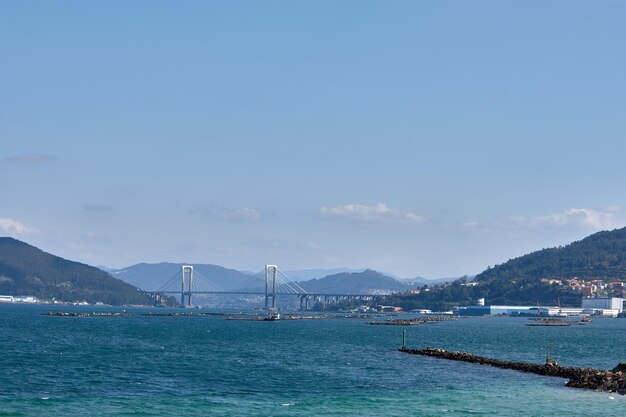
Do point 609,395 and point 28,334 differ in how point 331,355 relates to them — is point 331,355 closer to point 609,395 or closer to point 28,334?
point 609,395

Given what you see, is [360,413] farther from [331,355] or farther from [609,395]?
[331,355]

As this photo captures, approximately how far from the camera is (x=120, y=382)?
65562 millimetres

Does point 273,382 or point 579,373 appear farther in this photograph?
point 579,373

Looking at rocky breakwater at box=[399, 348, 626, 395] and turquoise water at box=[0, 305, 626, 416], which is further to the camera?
rocky breakwater at box=[399, 348, 626, 395]

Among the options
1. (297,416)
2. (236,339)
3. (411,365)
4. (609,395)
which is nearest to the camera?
(297,416)

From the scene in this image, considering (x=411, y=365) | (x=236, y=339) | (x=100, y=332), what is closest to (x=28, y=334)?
(x=100, y=332)

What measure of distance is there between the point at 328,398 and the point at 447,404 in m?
7.69

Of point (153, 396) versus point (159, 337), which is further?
point (159, 337)

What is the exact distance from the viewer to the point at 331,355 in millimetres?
95125

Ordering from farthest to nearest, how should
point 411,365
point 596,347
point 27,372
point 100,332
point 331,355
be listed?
point 100,332 → point 596,347 → point 331,355 → point 411,365 → point 27,372

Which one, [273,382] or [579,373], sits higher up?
[579,373]

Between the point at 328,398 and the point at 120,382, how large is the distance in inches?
631

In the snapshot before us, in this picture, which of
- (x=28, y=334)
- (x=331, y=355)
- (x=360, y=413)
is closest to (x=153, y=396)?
(x=360, y=413)

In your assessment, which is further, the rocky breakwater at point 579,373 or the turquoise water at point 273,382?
the rocky breakwater at point 579,373
